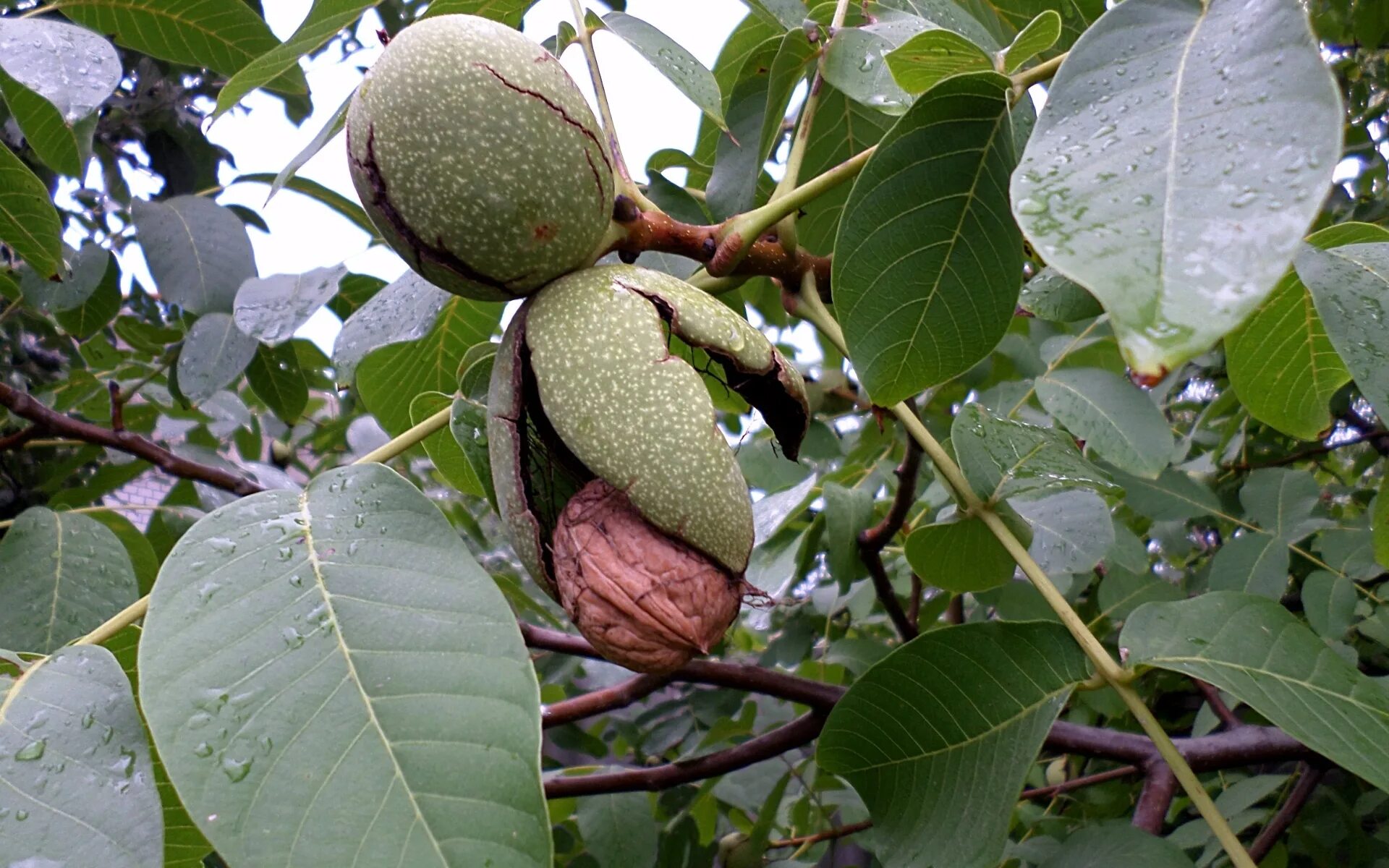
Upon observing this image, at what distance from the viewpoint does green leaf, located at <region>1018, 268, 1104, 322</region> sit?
55.2 inches

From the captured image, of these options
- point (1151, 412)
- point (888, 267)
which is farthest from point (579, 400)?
point (1151, 412)

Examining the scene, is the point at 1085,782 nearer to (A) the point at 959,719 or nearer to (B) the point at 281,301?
(A) the point at 959,719

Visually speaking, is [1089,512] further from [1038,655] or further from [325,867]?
[325,867]

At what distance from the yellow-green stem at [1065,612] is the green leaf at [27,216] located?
100 cm

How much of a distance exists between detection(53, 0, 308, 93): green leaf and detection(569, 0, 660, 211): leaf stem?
28.5 inches

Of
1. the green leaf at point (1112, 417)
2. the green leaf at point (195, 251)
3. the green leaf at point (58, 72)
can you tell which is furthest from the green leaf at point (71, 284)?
the green leaf at point (1112, 417)

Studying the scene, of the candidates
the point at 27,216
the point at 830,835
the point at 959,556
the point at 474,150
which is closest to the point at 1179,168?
the point at 474,150

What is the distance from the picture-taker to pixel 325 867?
60 centimetres

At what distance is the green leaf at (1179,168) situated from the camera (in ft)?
1.71

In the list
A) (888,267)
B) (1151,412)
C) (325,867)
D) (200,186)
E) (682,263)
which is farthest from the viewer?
(200,186)

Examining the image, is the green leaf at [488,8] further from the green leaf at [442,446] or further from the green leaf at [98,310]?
the green leaf at [98,310]

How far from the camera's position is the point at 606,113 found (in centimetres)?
109

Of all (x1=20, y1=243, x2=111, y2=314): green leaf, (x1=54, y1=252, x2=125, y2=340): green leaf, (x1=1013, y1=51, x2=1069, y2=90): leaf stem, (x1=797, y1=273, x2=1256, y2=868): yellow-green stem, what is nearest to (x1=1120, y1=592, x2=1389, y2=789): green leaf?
(x1=797, y1=273, x2=1256, y2=868): yellow-green stem

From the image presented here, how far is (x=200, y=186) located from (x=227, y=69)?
1.54 metres
